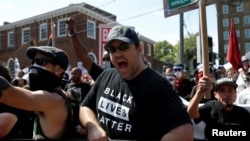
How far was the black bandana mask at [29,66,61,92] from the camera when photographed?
95.1 inches

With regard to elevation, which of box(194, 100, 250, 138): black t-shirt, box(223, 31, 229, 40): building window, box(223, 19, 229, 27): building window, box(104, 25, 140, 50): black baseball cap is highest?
box(223, 19, 229, 27): building window

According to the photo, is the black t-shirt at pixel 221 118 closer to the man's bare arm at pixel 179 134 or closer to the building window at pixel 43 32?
the man's bare arm at pixel 179 134

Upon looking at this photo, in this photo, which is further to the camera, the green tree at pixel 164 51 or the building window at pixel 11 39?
the green tree at pixel 164 51

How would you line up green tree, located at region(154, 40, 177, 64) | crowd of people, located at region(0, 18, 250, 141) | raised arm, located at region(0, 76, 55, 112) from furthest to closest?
green tree, located at region(154, 40, 177, 64)
crowd of people, located at region(0, 18, 250, 141)
raised arm, located at region(0, 76, 55, 112)

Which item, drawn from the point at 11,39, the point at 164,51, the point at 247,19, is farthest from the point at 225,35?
the point at 11,39

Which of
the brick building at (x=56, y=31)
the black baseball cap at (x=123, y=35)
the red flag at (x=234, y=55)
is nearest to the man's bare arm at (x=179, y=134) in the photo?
the black baseball cap at (x=123, y=35)

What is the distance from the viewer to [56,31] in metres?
29.9

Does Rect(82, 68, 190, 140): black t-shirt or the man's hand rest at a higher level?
the man's hand

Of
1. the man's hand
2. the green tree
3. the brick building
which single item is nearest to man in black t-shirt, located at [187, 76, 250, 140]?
the man's hand

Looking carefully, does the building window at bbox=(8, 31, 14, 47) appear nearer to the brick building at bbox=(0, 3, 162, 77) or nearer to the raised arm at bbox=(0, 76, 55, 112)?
the brick building at bbox=(0, 3, 162, 77)

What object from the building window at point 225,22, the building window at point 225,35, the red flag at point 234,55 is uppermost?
the building window at point 225,22

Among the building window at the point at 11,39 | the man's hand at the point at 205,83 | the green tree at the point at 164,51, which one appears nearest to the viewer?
the man's hand at the point at 205,83

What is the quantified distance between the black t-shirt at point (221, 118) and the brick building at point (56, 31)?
2347cm

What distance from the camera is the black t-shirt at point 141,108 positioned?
201 cm
